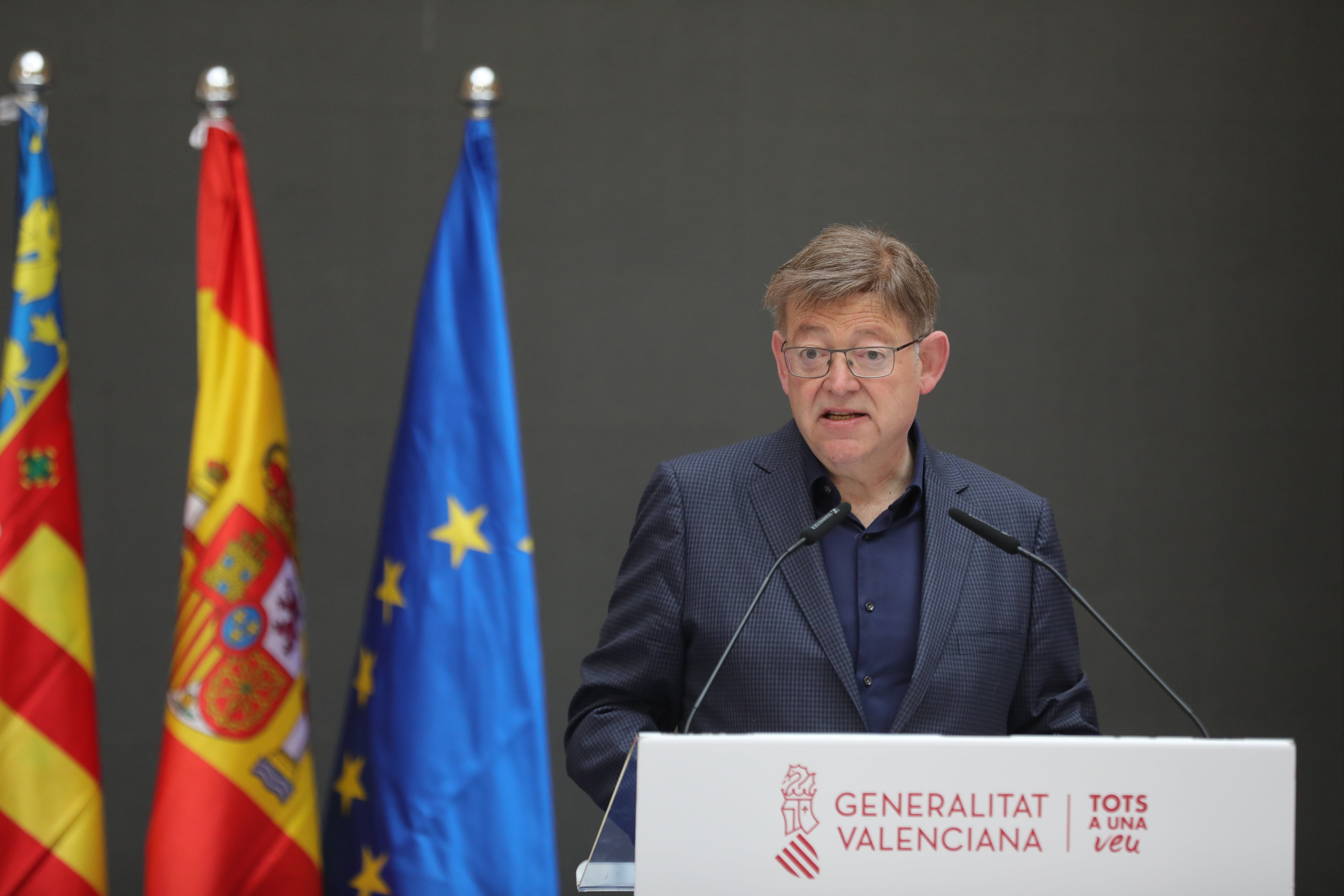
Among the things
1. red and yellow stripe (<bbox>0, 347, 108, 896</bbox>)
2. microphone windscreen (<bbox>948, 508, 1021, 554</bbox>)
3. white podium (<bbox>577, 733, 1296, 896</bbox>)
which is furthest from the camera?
red and yellow stripe (<bbox>0, 347, 108, 896</bbox>)

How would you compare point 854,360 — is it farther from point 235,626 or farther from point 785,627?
point 235,626

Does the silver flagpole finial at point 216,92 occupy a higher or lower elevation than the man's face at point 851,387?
higher

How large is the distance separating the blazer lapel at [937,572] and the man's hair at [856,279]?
25 centimetres

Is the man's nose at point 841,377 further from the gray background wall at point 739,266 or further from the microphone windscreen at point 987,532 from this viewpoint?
the gray background wall at point 739,266

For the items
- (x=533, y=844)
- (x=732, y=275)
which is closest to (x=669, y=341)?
(x=732, y=275)

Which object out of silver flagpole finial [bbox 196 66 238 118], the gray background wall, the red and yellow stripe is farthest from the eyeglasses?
the gray background wall

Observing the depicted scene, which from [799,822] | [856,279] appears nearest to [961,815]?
[799,822]

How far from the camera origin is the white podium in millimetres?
1194

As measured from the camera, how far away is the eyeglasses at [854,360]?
175 cm

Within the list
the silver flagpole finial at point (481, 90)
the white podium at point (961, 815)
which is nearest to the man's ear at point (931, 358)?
the white podium at point (961, 815)

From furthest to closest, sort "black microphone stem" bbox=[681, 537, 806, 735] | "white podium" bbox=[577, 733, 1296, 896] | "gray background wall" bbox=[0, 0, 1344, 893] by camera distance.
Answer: "gray background wall" bbox=[0, 0, 1344, 893] → "black microphone stem" bbox=[681, 537, 806, 735] → "white podium" bbox=[577, 733, 1296, 896]

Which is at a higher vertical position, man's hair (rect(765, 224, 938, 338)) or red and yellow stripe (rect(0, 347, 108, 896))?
man's hair (rect(765, 224, 938, 338))

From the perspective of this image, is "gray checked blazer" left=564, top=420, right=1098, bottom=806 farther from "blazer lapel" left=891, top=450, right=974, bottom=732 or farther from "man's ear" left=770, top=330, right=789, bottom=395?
"man's ear" left=770, top=330, right=789, bottom=395

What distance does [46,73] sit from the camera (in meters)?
2.27
